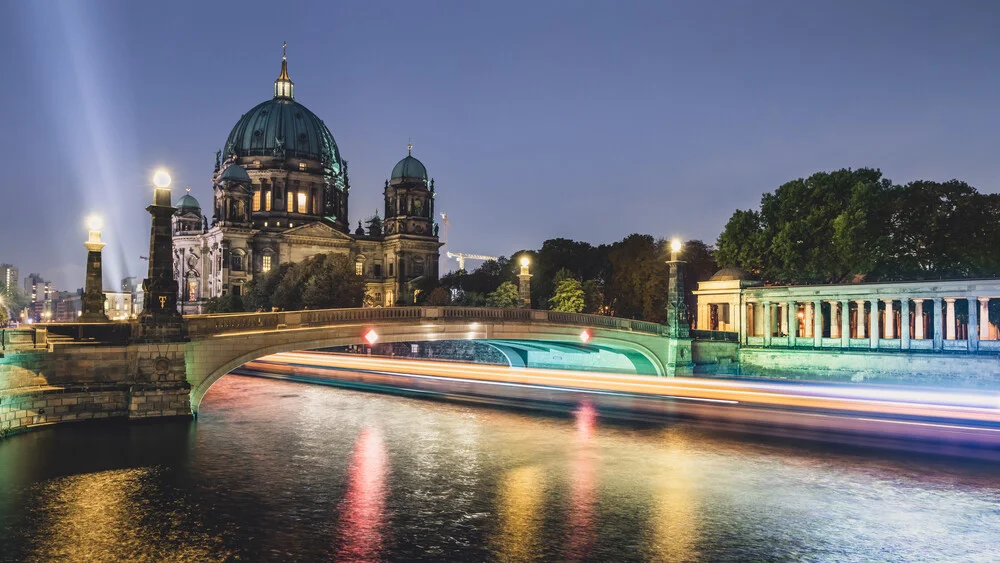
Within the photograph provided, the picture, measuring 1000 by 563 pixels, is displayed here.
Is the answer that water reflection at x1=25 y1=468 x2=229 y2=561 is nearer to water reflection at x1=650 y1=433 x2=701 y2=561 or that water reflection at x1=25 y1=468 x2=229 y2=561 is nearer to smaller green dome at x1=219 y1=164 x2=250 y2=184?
water reflection at x1=650 y1=433 x2=701 y2=561

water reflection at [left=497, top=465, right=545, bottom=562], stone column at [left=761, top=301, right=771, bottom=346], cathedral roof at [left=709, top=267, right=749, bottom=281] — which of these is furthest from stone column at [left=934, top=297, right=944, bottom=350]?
water reflection at [left=497, top=465, right=545, bottom=562]

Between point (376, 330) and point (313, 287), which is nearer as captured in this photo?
point (376, 330)

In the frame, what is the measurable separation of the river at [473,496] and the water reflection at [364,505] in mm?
85

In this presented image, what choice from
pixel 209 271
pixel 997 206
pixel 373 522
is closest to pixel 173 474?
pixel 373 522

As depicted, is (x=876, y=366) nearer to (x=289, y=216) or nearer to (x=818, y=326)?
(x=818, y=326)

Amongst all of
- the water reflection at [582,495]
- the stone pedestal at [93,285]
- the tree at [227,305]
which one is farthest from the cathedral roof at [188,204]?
Result: the water reflection at [582,495]

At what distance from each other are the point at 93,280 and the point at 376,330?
16.0 meters

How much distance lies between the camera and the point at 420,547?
56.9 ft

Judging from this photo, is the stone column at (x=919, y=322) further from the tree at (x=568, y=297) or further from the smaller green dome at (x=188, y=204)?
the smaller green dome at (x=188, y=204)

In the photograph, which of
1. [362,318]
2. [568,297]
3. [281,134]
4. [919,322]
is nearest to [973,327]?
Answer: [919,322]

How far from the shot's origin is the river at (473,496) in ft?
56.7

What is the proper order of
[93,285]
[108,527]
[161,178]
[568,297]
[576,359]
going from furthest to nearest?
Answer: [568,297] → [576,359] → [93,285] → [161,178] → [108,527]

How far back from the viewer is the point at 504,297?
95.2 m

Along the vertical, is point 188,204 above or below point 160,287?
above
